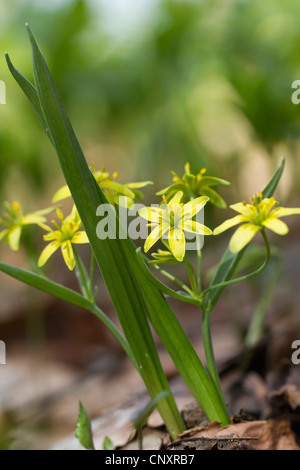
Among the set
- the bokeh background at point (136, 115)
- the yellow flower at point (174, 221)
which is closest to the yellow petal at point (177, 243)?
the yellow flower at point (174, 221)

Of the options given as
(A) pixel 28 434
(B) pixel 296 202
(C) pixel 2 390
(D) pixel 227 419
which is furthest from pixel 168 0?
(D) pixel 227 419

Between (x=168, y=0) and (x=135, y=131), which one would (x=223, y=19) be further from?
(x=135, y=131)

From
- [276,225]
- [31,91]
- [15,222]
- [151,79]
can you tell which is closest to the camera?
[276,225]

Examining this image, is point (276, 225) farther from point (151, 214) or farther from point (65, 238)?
point (65, 238)

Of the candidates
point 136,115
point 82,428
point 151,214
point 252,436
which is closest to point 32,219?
point 151,214

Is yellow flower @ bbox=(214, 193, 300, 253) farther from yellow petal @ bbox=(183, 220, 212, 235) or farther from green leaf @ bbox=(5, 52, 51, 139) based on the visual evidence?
green leaf @ bbox=(5, 52, 51, 139)

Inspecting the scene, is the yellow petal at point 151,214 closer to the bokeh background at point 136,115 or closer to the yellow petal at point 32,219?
the yellow petal at point 32,219
